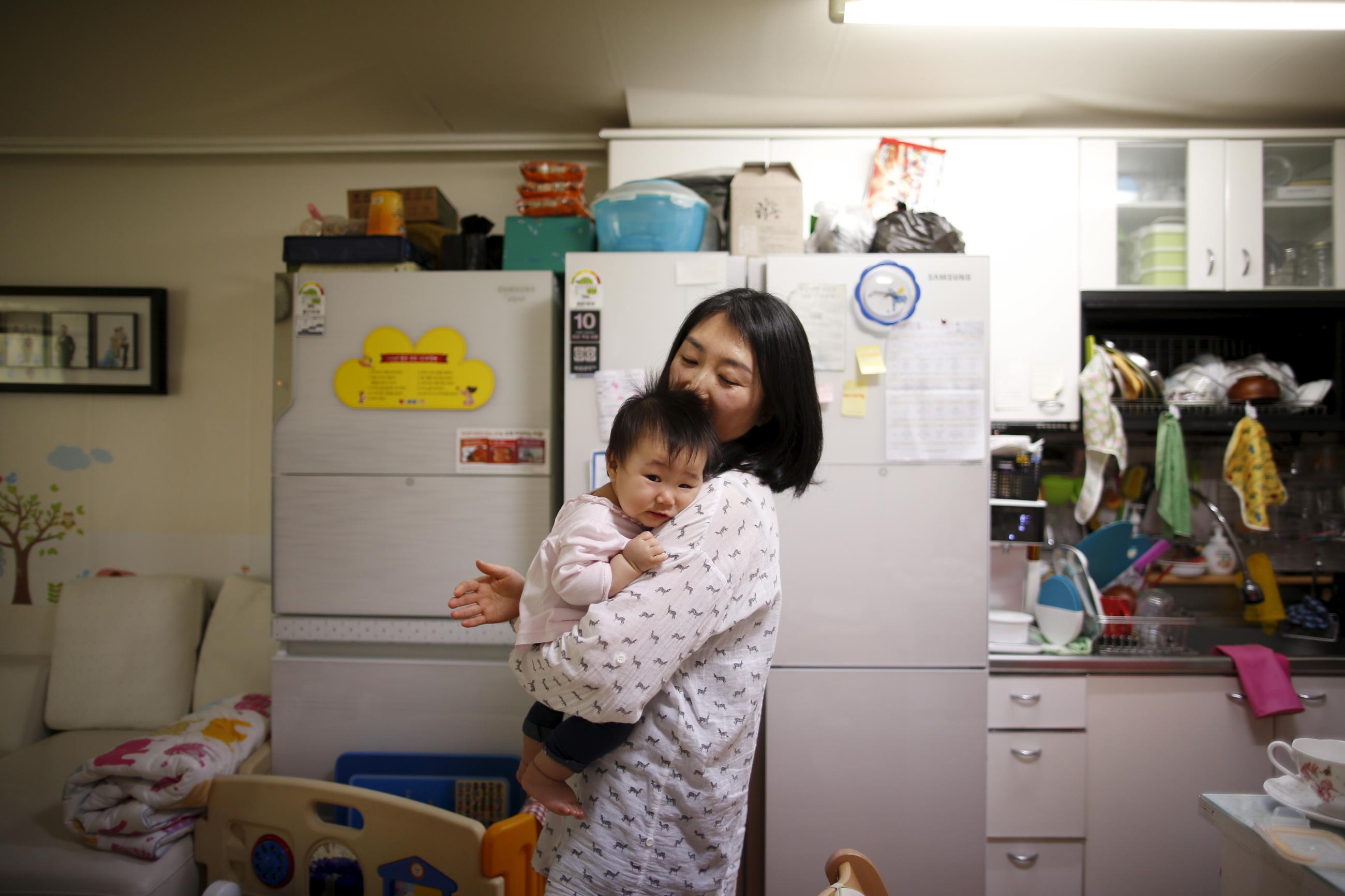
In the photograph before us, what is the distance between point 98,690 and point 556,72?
263 centimetres

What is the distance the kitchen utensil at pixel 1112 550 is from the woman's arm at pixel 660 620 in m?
1.98

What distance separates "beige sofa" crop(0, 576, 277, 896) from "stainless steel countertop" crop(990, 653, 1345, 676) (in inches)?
88.5

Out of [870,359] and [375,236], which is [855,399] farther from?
[375,236]

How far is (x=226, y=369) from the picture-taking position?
2.67 metres

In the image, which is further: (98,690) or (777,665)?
(98,690)

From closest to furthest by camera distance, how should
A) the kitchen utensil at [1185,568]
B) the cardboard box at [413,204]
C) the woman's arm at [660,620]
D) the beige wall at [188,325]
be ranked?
the woman's arm at [660,620]
the cardboard box at [413,204]
the kitchen utensil at [1185,568]
the beige wall at [188,325]

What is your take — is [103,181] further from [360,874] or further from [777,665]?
[777,665]

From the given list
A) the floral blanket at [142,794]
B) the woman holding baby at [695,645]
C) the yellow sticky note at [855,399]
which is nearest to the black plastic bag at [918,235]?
the yellow sticky note at [855,399]

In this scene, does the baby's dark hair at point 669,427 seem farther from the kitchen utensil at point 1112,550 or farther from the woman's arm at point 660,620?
the kitchen utensil at point 1112,550

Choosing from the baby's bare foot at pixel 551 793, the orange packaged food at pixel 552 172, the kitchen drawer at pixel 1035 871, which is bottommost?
the kitchen drawer at pixel 1035 871

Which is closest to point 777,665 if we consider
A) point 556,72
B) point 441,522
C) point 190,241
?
point 441,522

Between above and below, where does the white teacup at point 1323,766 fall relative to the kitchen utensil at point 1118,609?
above

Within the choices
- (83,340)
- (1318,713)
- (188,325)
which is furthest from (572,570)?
(83,340)

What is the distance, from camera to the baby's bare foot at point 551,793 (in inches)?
33.4
